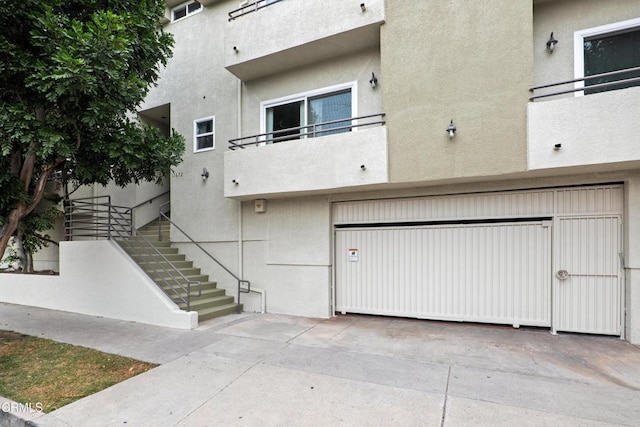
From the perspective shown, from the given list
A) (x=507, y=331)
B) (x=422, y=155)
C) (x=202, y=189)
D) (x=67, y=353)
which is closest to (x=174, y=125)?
(x=202, y=189)

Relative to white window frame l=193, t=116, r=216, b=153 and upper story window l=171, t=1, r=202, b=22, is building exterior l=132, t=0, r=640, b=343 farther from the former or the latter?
upper story window l=171, t=1, r=202, b=22

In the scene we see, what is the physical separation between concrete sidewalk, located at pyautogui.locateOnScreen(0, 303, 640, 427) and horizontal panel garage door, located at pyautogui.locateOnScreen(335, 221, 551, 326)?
0.43m

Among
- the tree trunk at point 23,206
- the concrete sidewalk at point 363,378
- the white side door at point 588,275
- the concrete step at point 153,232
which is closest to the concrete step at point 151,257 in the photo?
the concrete step at point 153,232

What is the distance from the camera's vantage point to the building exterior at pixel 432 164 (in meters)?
5.61

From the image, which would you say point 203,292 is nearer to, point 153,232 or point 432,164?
point 153,232

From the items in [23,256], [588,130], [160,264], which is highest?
[588,130]

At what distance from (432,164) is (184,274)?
6.60m

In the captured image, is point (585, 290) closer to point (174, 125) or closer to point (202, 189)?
point (202, 189)

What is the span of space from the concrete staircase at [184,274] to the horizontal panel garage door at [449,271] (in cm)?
283

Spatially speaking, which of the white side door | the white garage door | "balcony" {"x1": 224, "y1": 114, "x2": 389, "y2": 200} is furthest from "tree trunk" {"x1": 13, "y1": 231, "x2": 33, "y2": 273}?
the white side door

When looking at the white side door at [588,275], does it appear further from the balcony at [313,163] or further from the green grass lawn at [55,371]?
the green grass lawn at [55,371]

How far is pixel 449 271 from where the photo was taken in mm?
6973

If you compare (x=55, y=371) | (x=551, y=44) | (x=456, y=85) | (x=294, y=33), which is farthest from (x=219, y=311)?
(x=551, y=44)

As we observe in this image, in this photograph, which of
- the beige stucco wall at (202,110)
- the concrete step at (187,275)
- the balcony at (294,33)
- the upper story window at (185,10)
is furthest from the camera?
the upper story window at (185,10)
